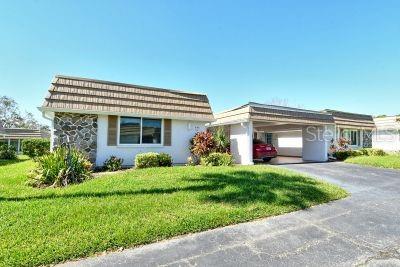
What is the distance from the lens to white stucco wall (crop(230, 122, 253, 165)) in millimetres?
14828

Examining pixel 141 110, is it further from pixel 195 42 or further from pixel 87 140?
pixel 195 42

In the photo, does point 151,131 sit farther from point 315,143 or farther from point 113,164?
point 315,143

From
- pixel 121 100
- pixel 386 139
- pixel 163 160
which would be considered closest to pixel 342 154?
pixel 386 139

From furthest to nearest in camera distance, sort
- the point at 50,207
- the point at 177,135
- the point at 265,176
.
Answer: the point at 177,135
the point at 265,176
the point at 50,207

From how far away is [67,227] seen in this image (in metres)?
4.66

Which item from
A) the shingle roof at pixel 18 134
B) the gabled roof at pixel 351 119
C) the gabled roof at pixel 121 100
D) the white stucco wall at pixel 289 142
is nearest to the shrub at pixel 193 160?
the gabled roof at pixel 121 100

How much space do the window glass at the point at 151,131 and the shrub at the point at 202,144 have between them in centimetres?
202

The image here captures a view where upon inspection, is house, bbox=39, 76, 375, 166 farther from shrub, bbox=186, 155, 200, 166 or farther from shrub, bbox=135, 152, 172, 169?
shrub, bbox=135, 152, 172, 169

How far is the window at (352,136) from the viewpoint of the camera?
24.5 meters

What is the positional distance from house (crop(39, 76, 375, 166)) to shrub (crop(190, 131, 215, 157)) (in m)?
0.60

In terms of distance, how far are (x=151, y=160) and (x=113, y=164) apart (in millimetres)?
1890

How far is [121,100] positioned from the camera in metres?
13.0

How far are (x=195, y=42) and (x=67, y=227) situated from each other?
13.8 metres

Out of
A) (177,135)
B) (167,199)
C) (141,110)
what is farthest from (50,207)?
(177,135)
